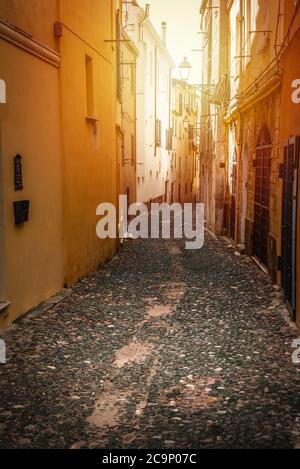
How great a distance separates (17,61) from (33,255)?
2.66 meters

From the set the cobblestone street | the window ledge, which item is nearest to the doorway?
the window ledge

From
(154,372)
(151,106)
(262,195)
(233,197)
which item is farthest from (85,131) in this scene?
(151,106)

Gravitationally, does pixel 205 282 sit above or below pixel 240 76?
below

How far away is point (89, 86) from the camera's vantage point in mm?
11641

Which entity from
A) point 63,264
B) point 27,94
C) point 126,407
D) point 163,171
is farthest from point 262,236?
point 163,171

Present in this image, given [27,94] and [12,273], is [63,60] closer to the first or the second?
[27,94]

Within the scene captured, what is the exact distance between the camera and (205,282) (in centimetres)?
1062

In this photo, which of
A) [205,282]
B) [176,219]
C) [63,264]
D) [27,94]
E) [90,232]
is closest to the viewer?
[27,94]

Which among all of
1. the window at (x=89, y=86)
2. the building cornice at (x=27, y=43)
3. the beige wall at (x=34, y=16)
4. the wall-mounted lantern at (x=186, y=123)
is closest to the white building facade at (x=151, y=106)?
the wall-mounted lantern at (x=186, y=123)

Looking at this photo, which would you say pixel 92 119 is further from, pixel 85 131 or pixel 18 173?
pixel 18 173

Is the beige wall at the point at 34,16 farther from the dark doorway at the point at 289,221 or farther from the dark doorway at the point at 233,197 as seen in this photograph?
the dark doorway at the point at 233,197

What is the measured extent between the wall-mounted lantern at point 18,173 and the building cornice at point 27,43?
1466 mm

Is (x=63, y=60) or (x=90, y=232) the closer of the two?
(x=63, y=60)

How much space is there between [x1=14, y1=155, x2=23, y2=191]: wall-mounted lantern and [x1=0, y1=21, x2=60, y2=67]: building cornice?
4.81 feet
